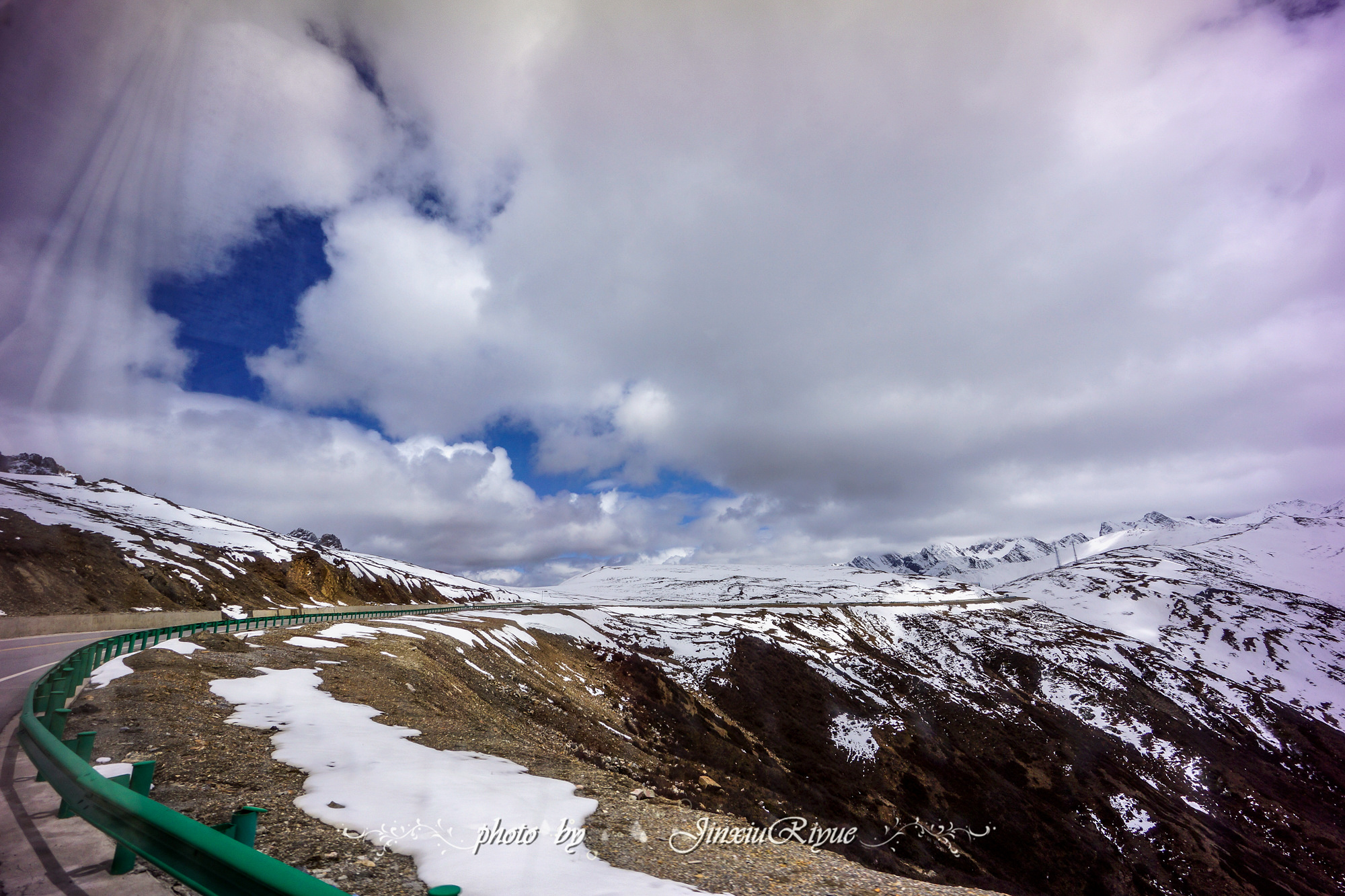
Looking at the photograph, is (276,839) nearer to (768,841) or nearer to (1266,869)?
(768,841)

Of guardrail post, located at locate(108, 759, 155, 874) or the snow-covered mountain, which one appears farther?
the snow-covered mountain

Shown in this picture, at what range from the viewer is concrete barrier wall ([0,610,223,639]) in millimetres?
35781

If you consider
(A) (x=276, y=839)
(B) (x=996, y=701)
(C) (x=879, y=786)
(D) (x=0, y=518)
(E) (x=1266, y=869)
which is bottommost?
(E) (x=1266, y=869)

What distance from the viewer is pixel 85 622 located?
39906 millimetres

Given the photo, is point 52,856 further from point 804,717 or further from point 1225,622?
point 1225,622

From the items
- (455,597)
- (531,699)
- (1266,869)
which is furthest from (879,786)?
(455,597)

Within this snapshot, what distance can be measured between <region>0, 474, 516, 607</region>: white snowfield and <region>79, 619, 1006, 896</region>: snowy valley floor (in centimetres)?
3790

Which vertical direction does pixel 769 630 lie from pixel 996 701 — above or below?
above

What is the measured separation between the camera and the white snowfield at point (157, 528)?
213ft

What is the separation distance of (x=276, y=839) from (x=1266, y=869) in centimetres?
8300

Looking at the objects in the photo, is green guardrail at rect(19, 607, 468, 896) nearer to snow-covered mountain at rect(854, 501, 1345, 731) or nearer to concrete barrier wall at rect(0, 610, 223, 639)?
concrete barrier wall at rect(0, 610, 223, 639)

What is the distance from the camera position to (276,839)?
8008 millimetres

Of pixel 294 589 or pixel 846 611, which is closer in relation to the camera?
pixel 294 589

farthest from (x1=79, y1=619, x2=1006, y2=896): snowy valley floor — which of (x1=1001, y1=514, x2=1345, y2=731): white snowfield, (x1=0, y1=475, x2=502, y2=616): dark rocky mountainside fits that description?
(x1=1001, y1=514, x2=1345, y2=731): white snowfield
